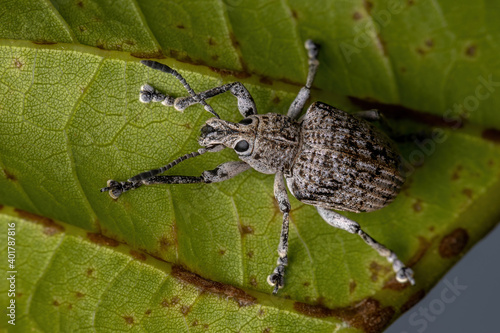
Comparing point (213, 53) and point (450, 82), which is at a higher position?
point (450, 82)

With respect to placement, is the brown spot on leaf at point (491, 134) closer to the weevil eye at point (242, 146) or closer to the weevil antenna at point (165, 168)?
the weevil eye at point (242, 146)

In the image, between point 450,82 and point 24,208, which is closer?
point 24,208

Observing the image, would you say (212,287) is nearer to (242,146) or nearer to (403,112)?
(242,146)

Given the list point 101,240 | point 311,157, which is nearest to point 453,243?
point 311,157

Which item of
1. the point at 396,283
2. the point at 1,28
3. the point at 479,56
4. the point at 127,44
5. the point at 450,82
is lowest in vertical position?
the point at 396,283

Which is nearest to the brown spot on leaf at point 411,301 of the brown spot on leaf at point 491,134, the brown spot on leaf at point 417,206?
the brown spot on leaf at point 417,206

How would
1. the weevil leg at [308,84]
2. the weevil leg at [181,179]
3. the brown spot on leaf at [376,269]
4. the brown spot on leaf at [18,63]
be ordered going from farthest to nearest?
the brown spot on leaf at [376,269] → the weevil leg at [308,84] → the weevil leg at [181,179] → the brown spot on leaf at [18,63]

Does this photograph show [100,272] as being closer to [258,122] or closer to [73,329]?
[73,329]

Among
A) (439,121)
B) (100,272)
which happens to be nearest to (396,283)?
(439,121)
